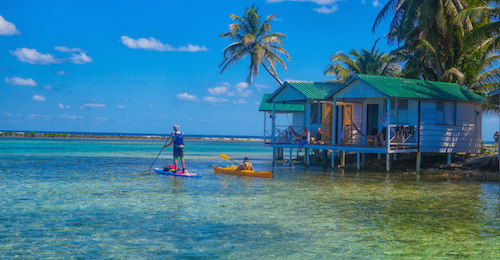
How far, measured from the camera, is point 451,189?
19.8 metres

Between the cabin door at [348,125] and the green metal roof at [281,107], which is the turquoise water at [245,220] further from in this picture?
the green metal roof at [281,107]

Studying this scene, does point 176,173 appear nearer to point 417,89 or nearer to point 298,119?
point 417,89

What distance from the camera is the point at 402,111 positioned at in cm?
2664

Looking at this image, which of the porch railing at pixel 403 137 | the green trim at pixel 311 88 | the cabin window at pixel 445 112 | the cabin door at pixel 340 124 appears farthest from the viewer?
the green trim at pixel 311 88

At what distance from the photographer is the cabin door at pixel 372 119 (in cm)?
2783

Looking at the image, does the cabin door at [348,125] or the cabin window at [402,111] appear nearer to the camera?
the cabin window at [402,111]

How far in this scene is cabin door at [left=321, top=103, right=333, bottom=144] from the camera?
97.6 ft

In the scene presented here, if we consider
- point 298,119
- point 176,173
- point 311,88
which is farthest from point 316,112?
point 176,173

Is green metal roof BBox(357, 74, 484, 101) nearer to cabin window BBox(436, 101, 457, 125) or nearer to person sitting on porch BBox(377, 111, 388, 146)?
cabin window BBox(436, 101, 457, 125)

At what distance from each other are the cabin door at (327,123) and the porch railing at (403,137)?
4368 millimetres

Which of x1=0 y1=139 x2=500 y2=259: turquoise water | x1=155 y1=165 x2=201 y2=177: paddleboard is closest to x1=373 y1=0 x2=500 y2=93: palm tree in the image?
x1=0 y1=139 x2=500 y2=259: turquoise water

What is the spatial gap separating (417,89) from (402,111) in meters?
1.44

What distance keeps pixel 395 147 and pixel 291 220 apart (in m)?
14.1

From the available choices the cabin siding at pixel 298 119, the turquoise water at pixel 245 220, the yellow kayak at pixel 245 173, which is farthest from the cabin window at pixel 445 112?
the cabin siding at pixel 298 119
